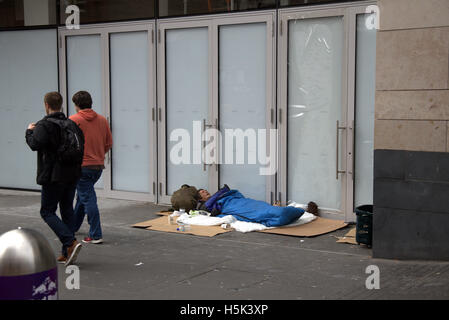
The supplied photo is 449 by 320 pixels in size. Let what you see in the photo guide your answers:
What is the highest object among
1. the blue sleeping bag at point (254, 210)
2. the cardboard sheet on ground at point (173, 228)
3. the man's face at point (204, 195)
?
the man's face at point (204, 195)

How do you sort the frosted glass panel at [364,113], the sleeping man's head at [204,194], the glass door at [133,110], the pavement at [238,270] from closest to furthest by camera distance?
the pavement at [238,270] → the frosted glass panel at [364,113] → the sleeping man's head at [204,194] → the glass door at [133,110]

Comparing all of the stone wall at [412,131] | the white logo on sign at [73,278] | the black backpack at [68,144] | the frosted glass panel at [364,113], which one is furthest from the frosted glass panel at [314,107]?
the white logo on sign at [73,278]

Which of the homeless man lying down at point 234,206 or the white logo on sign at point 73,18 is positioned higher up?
the white logo on sign at point 73,18

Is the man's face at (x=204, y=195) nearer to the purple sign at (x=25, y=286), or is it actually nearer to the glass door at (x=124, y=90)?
the glass door at (x=124, y=90)

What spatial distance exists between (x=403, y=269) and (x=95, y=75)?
6.82 m

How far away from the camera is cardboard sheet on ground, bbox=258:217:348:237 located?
8.50 meters

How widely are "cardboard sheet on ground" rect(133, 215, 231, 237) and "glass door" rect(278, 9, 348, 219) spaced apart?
139 cm

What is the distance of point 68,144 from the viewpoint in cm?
680

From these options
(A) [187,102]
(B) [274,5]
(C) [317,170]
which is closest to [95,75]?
(A) [187,102]

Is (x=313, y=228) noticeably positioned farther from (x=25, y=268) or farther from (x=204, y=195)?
(x=25, y=268)

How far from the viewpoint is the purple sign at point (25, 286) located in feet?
12.9

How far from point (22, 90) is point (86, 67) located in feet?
5.03

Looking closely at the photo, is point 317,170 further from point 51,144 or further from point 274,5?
point 51,144

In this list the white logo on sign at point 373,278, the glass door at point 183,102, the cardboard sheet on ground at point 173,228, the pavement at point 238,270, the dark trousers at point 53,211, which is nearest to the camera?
the pavement at point 238,270
